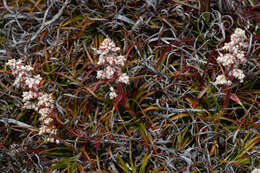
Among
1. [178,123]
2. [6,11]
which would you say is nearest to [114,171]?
[178,123]

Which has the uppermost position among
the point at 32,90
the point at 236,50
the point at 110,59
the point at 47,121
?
the point at 236,50

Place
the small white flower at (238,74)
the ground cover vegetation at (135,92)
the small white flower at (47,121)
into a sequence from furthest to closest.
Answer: the ground cover vegetation at (135,92)
the small white flower at (47,121)
the small white flower at (238,74)

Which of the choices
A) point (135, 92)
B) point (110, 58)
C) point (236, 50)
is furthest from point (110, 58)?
point (236, 50)

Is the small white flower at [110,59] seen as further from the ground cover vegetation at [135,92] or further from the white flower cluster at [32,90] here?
the white flower cluster at [32,90]

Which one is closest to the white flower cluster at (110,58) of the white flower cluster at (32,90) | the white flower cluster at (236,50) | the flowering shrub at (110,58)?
the flowering shrub at (110,58)

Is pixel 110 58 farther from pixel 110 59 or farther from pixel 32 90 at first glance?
pixel 32 90

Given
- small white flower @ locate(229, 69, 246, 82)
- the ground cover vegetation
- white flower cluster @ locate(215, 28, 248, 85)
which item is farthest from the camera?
the ground cover vegetation

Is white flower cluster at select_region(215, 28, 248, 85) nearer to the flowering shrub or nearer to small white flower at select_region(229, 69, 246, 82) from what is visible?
small white flower at select_region(229, 69, 246, 82)

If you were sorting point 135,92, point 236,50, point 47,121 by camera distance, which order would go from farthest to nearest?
1. point 135,92
2. point 47,121
3. point 236,50

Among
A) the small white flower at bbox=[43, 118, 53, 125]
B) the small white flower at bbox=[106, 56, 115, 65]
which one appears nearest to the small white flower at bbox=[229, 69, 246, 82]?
the small white flower at bbox=[106, 56, 115, 65]
